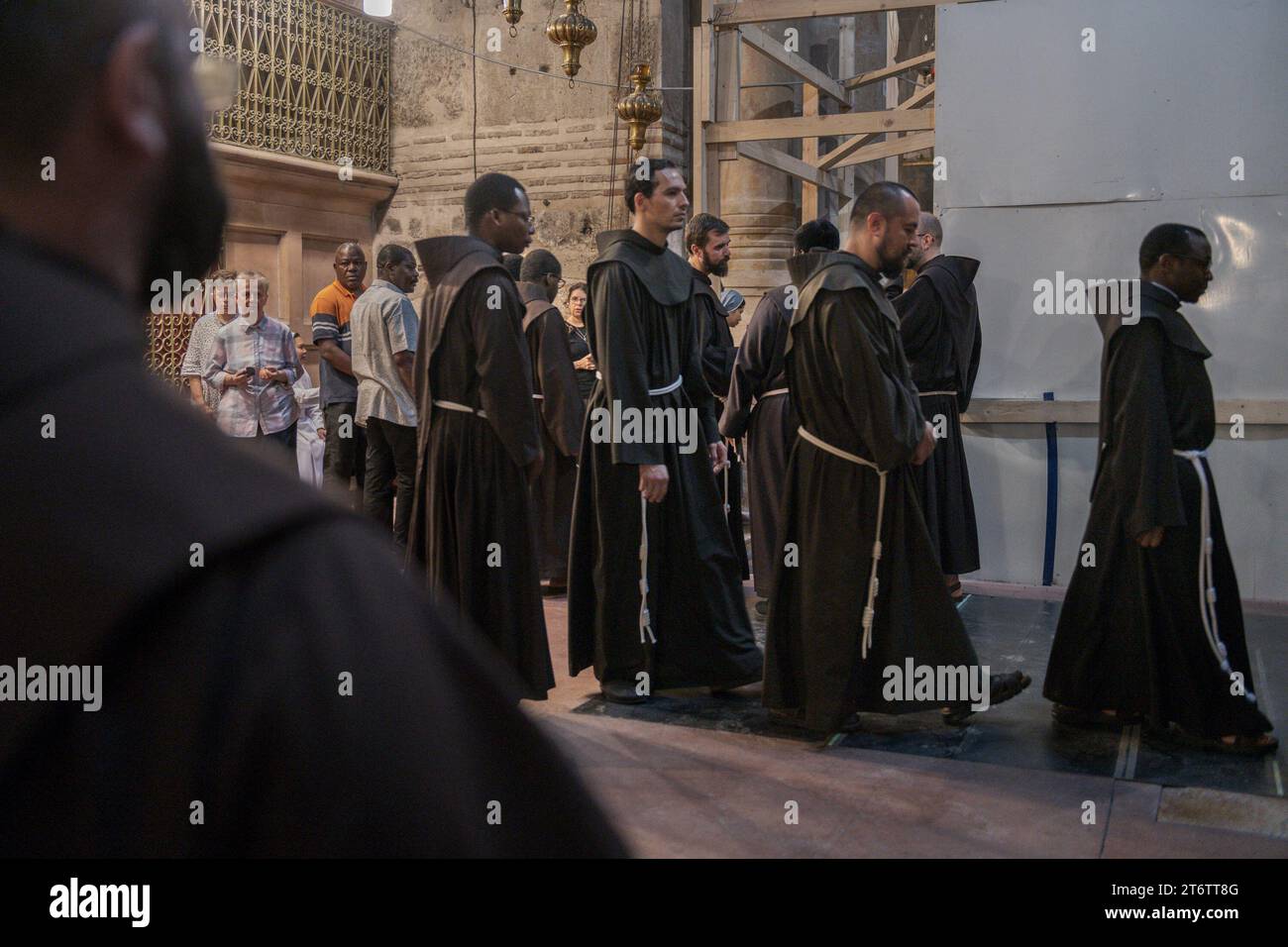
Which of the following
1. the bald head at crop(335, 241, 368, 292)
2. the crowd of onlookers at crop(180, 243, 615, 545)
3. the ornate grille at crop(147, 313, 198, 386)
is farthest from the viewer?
the ornate grille at crop(147, 313, 198, 386)

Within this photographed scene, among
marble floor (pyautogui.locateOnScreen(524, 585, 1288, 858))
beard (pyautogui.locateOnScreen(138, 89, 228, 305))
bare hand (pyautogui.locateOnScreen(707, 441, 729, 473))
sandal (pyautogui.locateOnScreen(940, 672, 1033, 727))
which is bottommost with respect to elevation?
marble floor (pyautogui.locateOnScreen(524, 585, 1288, 858))

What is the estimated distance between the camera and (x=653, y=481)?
15.8 ft

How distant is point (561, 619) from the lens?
6.68m

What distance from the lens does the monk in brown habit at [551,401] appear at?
5668 millimetres

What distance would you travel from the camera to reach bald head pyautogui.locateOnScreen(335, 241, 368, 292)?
764cm

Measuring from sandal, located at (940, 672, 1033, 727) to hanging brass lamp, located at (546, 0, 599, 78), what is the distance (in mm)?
5993

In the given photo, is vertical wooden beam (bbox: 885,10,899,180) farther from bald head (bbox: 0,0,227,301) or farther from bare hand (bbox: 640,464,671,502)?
bald head (bbox: 0,0,227,301)

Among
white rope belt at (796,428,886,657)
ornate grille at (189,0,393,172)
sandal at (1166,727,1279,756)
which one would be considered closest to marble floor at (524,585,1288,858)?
sandal at (1166,727,1279,756)

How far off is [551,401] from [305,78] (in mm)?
7330

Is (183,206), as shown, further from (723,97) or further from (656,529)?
(723,97)

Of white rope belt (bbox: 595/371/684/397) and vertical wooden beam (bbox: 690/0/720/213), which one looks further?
vertical wooden beam (bbox: 690/0/720/213)

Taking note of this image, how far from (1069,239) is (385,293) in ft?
12.8
